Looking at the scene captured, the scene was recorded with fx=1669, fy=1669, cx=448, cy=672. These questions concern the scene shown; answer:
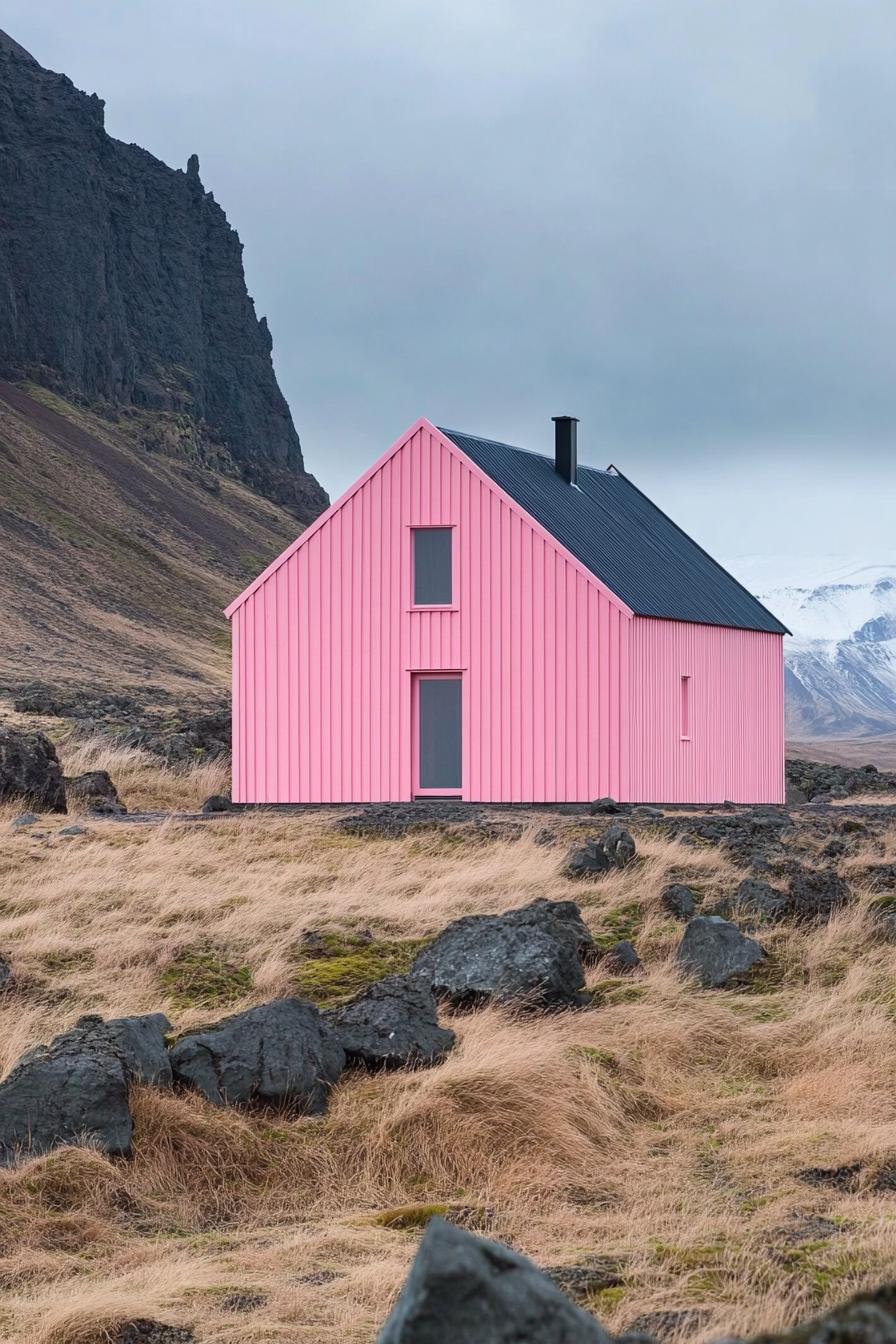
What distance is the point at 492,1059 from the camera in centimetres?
935

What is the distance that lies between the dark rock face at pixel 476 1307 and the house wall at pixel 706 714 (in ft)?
73.7

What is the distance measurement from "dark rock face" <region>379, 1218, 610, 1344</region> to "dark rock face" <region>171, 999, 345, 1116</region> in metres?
5.74

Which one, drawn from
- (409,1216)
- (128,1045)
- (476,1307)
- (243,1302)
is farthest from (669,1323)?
(128,1045)

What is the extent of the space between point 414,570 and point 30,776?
7.67 metres

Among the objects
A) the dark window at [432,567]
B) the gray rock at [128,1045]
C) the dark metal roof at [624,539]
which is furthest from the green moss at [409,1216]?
the dark window at [432,567]

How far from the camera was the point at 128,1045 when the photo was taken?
895 centimetres

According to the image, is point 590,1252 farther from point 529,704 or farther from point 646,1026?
point 529,704

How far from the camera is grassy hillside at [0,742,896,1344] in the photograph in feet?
21.7

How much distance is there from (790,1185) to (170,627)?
7668cm

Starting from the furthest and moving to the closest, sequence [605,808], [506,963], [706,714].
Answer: [706,714], [605,808], [506,963]

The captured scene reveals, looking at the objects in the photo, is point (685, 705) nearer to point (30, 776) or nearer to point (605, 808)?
point (605, 808)

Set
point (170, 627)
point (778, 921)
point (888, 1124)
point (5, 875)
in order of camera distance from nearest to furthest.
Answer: point (888, 1124) < point (778, 921) < point (5, 875) < point (170, 627)

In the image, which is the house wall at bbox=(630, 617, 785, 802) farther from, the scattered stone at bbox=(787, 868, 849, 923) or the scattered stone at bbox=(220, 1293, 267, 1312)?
the scattered stone at bbox=(220, 1293, 267, 1312)

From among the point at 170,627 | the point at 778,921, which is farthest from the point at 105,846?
the point at 170,627
